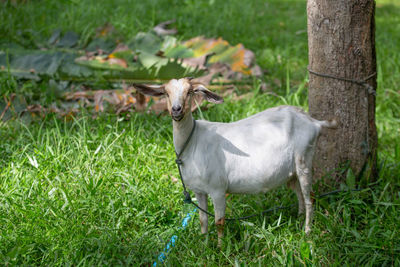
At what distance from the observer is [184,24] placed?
7082mm

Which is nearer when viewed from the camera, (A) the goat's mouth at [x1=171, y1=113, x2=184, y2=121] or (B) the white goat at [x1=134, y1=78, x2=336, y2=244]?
(A) the goat's mouth at [x1=171, y1=113, x2=184, y2=121]

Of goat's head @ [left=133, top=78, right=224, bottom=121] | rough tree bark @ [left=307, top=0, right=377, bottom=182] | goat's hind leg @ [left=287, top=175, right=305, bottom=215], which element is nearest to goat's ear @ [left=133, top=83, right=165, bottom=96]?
goat's head @ [left=133, top=78, right=224, bottom=121]

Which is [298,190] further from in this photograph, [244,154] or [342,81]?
[342,81]

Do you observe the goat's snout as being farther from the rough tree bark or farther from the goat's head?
the rough tree bark

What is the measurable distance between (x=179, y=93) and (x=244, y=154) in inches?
22.2

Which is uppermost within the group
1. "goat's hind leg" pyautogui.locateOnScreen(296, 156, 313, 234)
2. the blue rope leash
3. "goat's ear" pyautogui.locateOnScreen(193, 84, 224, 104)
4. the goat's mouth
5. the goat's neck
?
"goat's ear" pyautogui.locateOnScreen(193, 84, 224, 104)

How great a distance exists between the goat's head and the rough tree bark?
1.07 metres

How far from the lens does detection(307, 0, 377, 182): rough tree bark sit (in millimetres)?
2967

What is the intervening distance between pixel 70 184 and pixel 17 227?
505 mm

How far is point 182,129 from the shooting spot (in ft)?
8.21

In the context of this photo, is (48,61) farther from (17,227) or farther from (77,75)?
(17,227)

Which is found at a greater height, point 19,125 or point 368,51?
point 368,51

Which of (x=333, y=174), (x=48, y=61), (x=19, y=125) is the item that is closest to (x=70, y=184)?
(x=19, y=125)

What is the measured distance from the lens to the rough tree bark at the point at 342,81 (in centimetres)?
297
